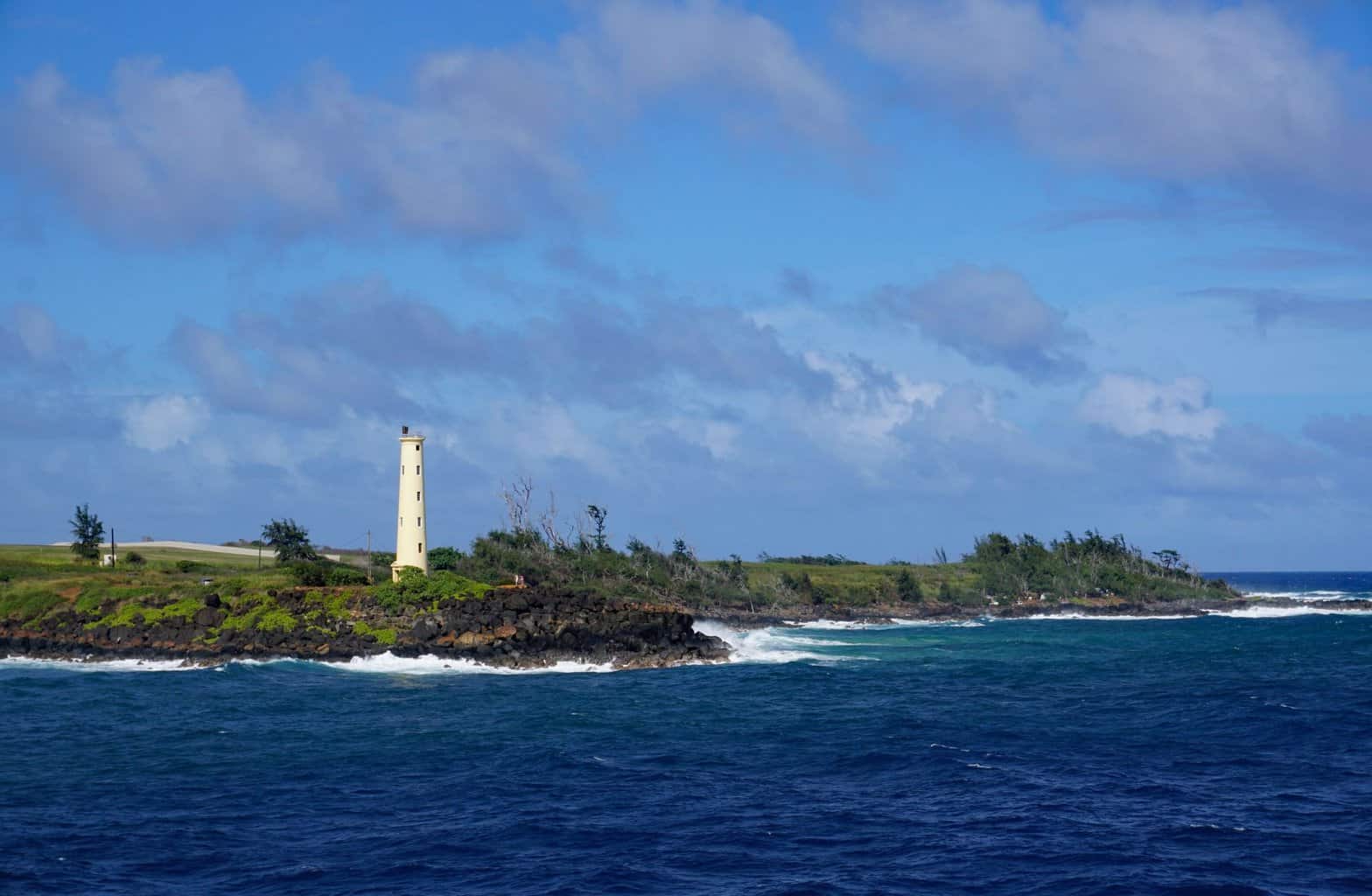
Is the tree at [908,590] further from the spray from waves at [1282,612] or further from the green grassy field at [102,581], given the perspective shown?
the green grassy field at [102,581]

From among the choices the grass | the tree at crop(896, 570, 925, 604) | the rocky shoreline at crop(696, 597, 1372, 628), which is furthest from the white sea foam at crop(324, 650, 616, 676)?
the tree at crop(896, 570, 925, 604)

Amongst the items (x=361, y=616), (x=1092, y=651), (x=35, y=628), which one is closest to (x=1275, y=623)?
(x=1092, y=651)

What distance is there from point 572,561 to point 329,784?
84066mm

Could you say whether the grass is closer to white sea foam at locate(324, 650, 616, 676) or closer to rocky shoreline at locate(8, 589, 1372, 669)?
rocky shoreline at locate(8, 589, 1372, 669)

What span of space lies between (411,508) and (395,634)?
34.4 ft

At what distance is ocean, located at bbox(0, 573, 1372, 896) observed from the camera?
2953cm

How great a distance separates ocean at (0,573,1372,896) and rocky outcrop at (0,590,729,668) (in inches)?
108

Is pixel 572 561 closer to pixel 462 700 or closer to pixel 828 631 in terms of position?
pixel 828 631

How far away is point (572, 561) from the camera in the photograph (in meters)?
123

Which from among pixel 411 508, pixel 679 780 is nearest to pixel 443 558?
pixel 411 508

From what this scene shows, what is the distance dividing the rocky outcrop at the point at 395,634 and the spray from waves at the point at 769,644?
3.45 metres

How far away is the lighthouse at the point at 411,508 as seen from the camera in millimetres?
78125

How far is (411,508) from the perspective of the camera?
78750mm

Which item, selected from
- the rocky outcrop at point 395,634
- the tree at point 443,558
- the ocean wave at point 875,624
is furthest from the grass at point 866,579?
the rocky outcrop at point 395,634
